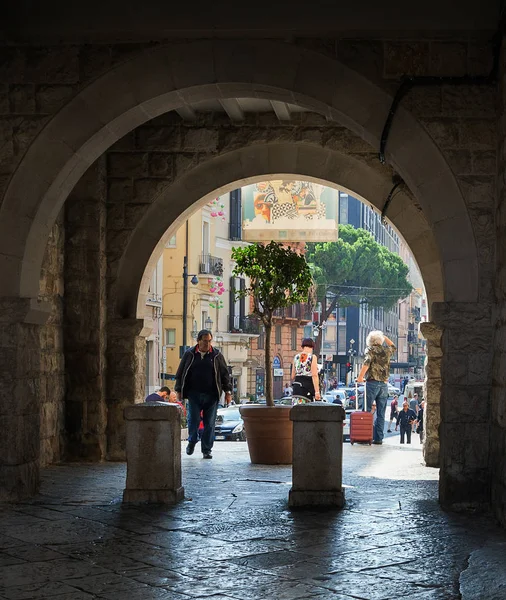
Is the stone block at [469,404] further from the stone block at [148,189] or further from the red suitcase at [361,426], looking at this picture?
the red suitcase at [361,426]

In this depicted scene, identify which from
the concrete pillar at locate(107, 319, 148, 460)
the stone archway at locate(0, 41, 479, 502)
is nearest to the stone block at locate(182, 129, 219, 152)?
the concrete pillar at locate(107, 319, 148, 460)

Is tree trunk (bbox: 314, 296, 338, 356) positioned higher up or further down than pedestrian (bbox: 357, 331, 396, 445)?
higher up

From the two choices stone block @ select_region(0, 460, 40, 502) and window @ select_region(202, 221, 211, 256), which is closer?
stone block @ select_region(0, 460, 40, 502)

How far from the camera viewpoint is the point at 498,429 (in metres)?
8.48

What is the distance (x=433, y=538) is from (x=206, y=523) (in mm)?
1595

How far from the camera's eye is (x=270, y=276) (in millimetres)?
13211

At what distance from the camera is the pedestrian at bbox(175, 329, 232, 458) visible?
13.2 meters

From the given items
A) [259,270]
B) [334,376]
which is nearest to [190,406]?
[259,270]

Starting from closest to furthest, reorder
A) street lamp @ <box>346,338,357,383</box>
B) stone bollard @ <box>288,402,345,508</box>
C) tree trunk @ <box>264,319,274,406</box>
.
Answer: stone bollard @ <box>288,402,345,508</box> < tree trunk @ <box>264,319,274,406</box> < street lamp @ <box>346,338,357,383</box>

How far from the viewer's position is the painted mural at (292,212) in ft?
72.0

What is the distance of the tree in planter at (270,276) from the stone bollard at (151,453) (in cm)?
411

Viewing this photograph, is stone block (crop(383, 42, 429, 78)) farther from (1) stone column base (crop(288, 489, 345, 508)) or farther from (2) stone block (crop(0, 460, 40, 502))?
(2) stone block (crop(0, 460, 40, 502))

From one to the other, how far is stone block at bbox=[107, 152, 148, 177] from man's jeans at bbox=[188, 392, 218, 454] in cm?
258

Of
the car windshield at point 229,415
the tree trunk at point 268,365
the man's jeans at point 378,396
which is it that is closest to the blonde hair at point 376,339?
the man's jeans at point 378,396
